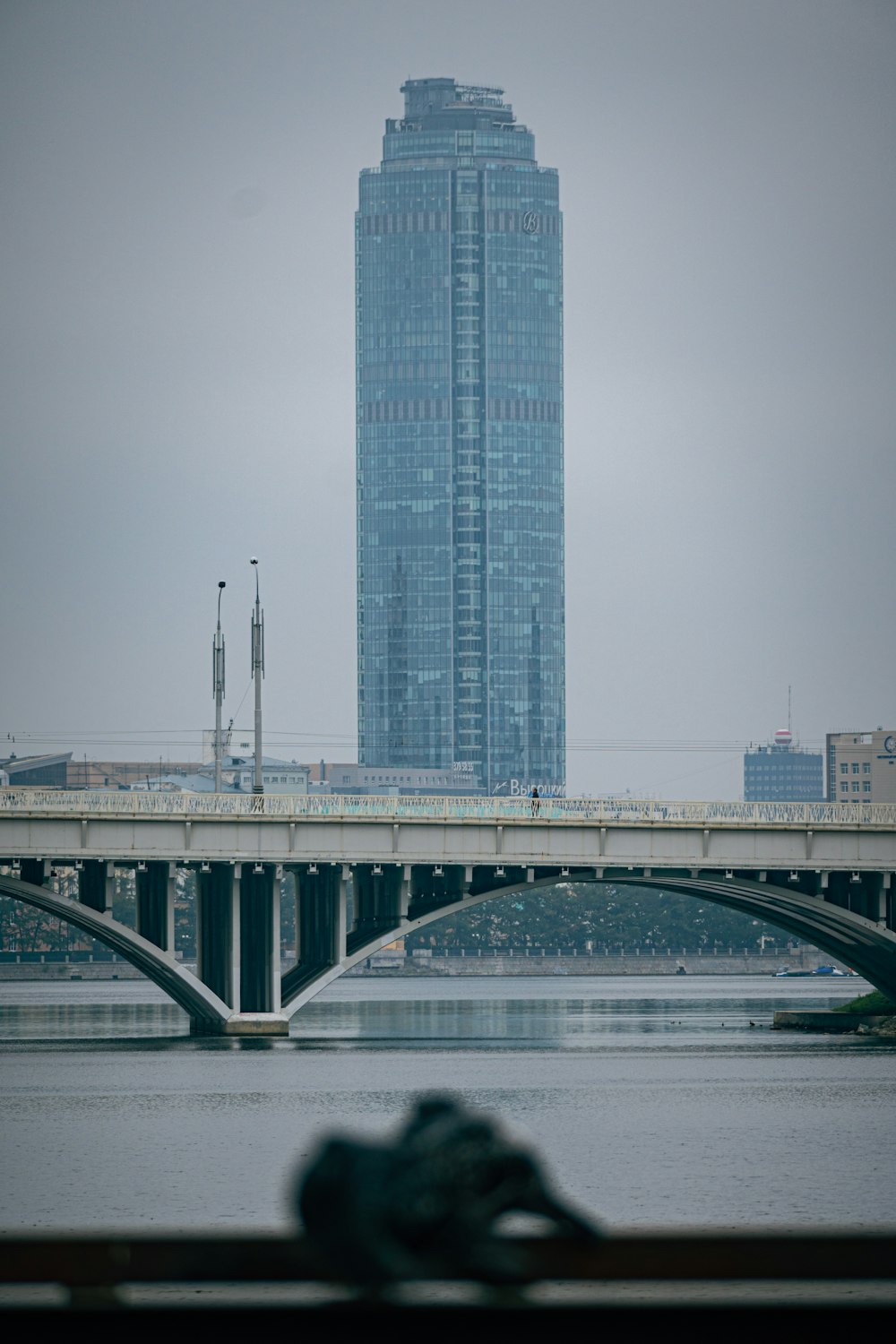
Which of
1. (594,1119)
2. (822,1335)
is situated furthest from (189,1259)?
(594,1119)

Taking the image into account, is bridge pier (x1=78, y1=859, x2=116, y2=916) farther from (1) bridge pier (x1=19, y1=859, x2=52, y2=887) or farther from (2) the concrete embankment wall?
(2) the concrete embankment wall

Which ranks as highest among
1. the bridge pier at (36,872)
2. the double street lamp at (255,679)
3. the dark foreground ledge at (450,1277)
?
the double street lamp at (255,679)

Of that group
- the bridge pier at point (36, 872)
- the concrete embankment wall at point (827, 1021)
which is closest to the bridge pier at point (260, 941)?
the bridge pier at point (36, 872)

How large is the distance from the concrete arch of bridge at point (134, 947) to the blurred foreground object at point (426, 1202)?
68541mm

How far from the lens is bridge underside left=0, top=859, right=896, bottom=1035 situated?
269 ft

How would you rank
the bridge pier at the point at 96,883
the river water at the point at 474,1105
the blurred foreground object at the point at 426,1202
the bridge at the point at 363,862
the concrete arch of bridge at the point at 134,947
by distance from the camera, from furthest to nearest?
the bridge at the point at 363,862
the bridge pier at the point at 96,883
the concrete arch of bridge at the point at 134,947
the river water at the point at 474,1105
the blurred foreground object at the point at 426,1202

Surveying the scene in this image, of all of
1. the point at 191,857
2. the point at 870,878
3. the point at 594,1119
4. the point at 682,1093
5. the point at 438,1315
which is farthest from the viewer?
the point at 870,878

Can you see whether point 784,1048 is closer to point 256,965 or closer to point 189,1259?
point 256,965

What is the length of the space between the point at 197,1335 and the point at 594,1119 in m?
48.5

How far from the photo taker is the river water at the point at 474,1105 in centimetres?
3909

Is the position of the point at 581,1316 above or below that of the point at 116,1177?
above

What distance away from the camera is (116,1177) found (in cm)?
4372

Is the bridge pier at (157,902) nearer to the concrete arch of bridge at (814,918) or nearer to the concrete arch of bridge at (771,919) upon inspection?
the concrete arch of bridge at (771,919)

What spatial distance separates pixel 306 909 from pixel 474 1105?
32.3 meters
